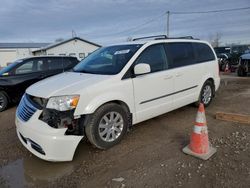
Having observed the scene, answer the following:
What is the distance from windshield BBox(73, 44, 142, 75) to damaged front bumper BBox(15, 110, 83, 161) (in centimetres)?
129

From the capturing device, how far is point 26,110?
3.33 meters

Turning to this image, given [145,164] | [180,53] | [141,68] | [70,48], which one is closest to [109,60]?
[141,68]

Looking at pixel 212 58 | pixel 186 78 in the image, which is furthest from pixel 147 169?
pixel 212 58

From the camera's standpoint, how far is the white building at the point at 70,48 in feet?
97.5

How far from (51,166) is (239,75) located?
39.3ft

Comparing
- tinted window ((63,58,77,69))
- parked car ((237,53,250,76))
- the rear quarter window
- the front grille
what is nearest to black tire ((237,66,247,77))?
parked car ((237,53,250,76))

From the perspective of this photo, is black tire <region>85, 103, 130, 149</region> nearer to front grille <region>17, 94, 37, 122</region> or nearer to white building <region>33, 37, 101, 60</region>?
front grille <region>17, 94, 37, 122</region>

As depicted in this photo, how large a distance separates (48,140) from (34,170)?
607mm

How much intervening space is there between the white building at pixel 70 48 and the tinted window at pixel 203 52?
25.2m

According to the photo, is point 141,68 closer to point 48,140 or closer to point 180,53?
point 180,53

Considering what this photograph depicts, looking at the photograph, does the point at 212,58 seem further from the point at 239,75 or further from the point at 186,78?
the point at 239,75

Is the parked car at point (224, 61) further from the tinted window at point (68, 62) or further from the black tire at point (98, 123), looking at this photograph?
the black tire at point (98, 123)

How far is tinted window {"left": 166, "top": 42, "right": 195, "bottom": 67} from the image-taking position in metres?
4.47

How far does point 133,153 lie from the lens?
3418 millimetres
